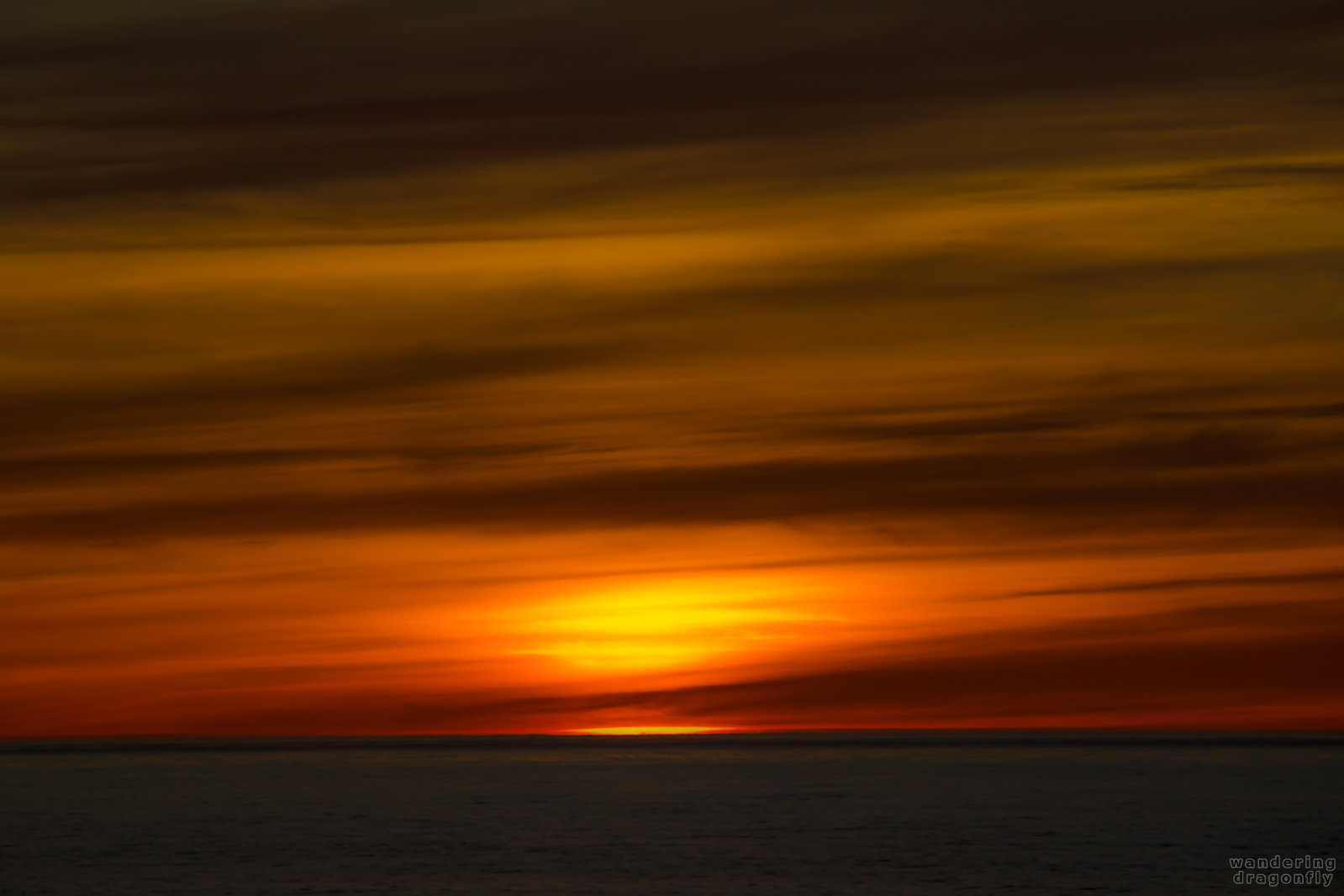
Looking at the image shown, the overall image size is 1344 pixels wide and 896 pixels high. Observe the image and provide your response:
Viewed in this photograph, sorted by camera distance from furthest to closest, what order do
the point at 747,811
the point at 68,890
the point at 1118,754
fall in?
the point at 1118,754, the point at 747,811, the point at 68,890

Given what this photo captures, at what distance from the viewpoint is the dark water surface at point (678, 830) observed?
57.2 m

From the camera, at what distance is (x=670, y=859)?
64.8 m

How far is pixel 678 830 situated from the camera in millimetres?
79688

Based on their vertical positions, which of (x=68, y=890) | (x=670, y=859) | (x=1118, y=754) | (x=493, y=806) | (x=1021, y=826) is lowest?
(x=68, y=890)

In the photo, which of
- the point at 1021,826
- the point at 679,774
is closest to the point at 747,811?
the point at 1021,826

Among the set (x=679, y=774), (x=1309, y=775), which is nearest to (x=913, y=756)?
(x=679, y=774)

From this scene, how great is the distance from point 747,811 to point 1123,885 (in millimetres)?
38295

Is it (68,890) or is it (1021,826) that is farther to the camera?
(1021,826)

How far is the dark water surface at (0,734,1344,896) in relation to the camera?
5716 cm

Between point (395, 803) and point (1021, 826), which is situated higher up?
point (395, 803)

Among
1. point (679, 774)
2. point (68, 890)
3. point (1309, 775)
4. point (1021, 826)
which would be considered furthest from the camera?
point (679, 774)

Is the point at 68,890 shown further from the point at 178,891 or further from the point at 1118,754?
the point at 1118,754

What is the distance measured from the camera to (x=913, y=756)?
615 feet

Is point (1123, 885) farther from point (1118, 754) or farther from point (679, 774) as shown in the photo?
point (1118, 754)
